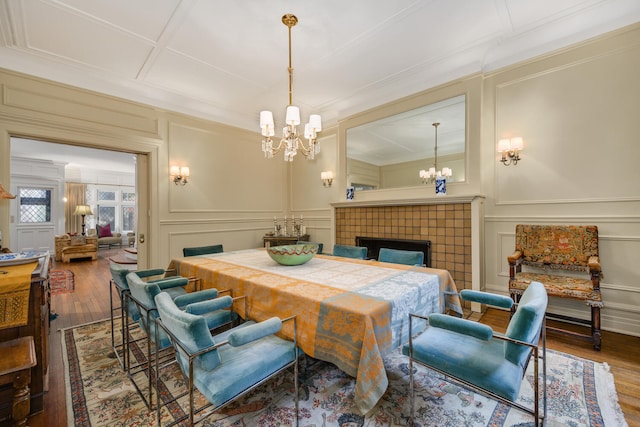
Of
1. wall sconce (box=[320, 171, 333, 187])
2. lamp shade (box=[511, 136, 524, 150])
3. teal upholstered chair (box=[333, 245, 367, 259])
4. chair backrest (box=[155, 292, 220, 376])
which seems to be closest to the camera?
chair backrest (box=[155, 292, 220, 376])

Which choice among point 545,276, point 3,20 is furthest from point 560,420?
point 3,20

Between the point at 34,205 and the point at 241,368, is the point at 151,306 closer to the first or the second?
the point at 241,368

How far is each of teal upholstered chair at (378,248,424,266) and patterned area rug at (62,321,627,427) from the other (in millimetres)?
893

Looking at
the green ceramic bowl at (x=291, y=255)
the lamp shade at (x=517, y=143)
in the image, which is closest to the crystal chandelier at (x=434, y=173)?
the lamp shade at (x=517, y=143)

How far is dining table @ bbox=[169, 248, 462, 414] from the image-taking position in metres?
1.28

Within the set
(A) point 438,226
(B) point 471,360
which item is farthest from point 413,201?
(B) point 471,360

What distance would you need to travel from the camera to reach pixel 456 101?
3.36 meters

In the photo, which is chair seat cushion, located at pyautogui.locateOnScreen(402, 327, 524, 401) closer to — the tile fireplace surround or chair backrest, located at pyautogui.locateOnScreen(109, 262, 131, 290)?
the tile fireplace surround

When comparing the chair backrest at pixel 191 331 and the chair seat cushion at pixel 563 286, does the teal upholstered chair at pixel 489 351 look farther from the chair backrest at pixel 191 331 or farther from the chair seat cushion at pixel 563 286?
the chair seat cushion at pixel 563 286

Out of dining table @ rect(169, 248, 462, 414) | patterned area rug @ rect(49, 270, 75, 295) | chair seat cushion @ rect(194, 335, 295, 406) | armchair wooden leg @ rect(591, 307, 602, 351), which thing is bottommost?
patterned area rug @ rect(49, 270, 75, 295)

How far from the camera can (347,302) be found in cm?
142

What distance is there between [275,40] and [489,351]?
3.18 metres

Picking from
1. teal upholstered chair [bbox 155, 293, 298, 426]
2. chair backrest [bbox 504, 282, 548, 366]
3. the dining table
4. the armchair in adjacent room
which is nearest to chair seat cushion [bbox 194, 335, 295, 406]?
teal upholstered chair [bbox 155, 293, 298, 426]

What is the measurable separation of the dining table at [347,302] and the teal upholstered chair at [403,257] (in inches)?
14.1
